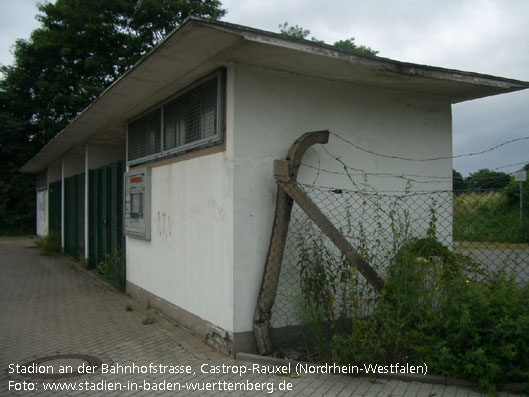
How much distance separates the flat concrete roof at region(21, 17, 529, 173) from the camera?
4.19 m

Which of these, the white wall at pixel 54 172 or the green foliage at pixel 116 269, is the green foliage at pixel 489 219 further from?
the white wall at pixel 54 172

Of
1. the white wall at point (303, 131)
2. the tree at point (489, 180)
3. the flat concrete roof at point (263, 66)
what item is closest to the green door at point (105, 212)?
the flat concrete roof at point (263, 66)

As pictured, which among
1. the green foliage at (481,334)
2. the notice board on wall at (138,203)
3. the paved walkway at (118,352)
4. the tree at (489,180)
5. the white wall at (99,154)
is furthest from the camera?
the white wall at (99,154)

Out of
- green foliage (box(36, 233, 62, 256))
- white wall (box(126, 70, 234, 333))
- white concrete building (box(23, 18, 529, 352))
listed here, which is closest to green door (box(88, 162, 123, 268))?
white wall (box(126, 70, 234, 333))

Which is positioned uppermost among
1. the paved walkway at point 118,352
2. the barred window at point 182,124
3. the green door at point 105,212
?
the barred window at point 182,124

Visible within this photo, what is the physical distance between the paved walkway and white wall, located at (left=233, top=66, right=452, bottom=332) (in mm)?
779

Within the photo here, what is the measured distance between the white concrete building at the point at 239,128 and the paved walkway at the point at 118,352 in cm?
43

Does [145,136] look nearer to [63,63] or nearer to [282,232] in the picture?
[282,232]

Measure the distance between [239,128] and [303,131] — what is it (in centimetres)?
82

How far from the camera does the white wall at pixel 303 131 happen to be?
487 centimetres

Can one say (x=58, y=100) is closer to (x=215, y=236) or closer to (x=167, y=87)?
(x=167, y=87)

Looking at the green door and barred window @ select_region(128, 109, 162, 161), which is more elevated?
barred window @ select_region(128, 109, 162, 161)

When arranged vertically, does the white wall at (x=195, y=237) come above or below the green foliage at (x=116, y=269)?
above

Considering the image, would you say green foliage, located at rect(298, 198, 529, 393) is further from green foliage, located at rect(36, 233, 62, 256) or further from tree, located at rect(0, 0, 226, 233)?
tree, located at rect(0, 0, 226, 233)
